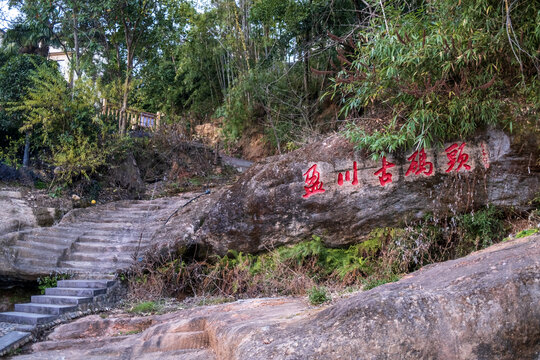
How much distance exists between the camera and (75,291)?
20.4 ft

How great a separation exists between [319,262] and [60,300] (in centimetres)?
360

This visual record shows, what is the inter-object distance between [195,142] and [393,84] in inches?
313

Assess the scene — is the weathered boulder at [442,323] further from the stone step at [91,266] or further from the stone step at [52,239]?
the stone step at [52,239]

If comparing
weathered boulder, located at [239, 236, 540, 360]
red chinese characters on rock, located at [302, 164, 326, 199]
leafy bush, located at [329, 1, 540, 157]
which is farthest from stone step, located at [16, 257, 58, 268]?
weathered boulder, located at [239, 236, 540, 360]

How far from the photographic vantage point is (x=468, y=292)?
2.48 metres

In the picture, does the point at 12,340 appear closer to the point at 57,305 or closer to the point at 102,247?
the point at 57,305

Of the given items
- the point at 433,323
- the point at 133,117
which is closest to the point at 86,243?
the point at 133,117

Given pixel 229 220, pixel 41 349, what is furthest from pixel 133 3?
pixel 41 349

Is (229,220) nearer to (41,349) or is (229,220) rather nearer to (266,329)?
(41,349)

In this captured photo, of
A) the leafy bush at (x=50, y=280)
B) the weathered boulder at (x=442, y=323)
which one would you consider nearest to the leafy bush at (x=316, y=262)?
the leafy bush at (x=50, y=280)

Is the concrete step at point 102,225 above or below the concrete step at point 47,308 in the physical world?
above

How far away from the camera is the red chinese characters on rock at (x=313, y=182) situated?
20.6 ft

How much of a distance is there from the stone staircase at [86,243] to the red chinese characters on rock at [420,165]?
4.34m

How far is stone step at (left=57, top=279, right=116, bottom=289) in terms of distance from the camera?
21.0 ft
